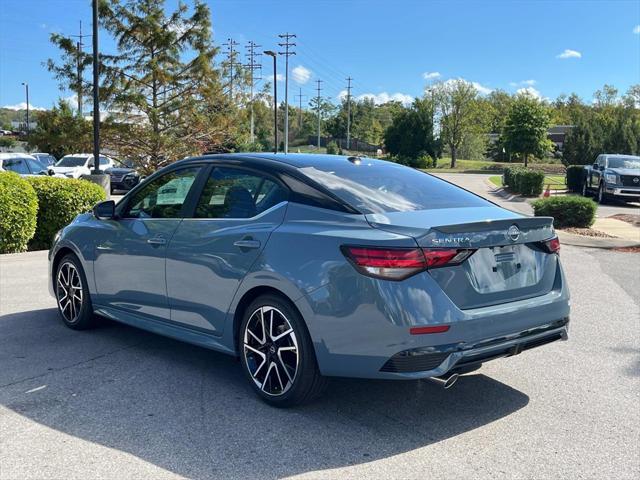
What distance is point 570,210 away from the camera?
15.4 metres

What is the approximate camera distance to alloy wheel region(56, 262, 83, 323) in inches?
232

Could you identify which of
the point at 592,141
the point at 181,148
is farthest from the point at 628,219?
the point at 592,141

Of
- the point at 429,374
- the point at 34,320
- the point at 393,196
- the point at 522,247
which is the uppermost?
the point at 393,196

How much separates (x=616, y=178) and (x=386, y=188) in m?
21.6

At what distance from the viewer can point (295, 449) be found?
3576mm

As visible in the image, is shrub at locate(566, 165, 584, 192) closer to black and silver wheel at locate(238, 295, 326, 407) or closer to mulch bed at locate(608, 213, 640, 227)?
mulch bed at locate(608, 213, 640, 227)

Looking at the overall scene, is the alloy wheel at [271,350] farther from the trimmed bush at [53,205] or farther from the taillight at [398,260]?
the trimmed bush at [53,205]

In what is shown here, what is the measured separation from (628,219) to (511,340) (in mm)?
16798

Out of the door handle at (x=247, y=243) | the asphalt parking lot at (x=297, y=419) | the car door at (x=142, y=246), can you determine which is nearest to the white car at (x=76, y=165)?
the asphalt parking lot at (x=297, y=419)

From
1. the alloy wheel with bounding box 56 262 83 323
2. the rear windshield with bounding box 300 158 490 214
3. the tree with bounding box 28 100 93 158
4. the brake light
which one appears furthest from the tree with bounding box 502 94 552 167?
the brake light

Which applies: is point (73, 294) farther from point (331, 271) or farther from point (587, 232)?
point (587, 232)

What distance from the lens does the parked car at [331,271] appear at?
3.60m

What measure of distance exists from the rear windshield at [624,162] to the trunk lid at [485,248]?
22089 mm

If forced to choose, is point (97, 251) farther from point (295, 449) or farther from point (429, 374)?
point (429, 374)
